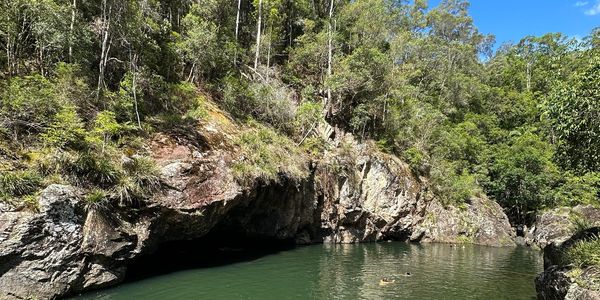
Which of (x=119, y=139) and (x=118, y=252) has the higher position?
(x=119, y=139)

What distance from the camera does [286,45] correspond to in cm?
3988

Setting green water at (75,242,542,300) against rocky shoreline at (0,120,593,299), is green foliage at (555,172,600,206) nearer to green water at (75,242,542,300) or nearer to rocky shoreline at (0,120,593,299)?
rocky shoreline at (0,120,593,299)

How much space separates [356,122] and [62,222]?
25.1 m

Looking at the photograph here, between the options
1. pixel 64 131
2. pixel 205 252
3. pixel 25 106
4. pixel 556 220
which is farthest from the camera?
pixel 556 220

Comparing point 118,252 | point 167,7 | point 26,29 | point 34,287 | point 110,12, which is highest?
point 167,7

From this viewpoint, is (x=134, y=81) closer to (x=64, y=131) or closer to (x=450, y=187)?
(x=64, y=131)

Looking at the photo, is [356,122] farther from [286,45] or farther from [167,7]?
[167,7]

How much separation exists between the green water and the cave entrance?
0.83m

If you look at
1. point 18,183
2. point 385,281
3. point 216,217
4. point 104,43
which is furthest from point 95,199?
point 385,281

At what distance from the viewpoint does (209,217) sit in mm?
16812

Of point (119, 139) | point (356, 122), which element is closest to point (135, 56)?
point (119, 139)

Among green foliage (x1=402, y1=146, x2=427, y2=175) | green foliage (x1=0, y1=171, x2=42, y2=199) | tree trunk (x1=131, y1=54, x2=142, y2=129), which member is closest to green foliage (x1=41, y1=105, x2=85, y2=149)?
green foliage (x1=0, y1=171, x2=42, y2=199)

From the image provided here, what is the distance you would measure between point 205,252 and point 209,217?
18.4 ft

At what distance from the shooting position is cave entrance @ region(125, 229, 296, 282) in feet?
55.2
